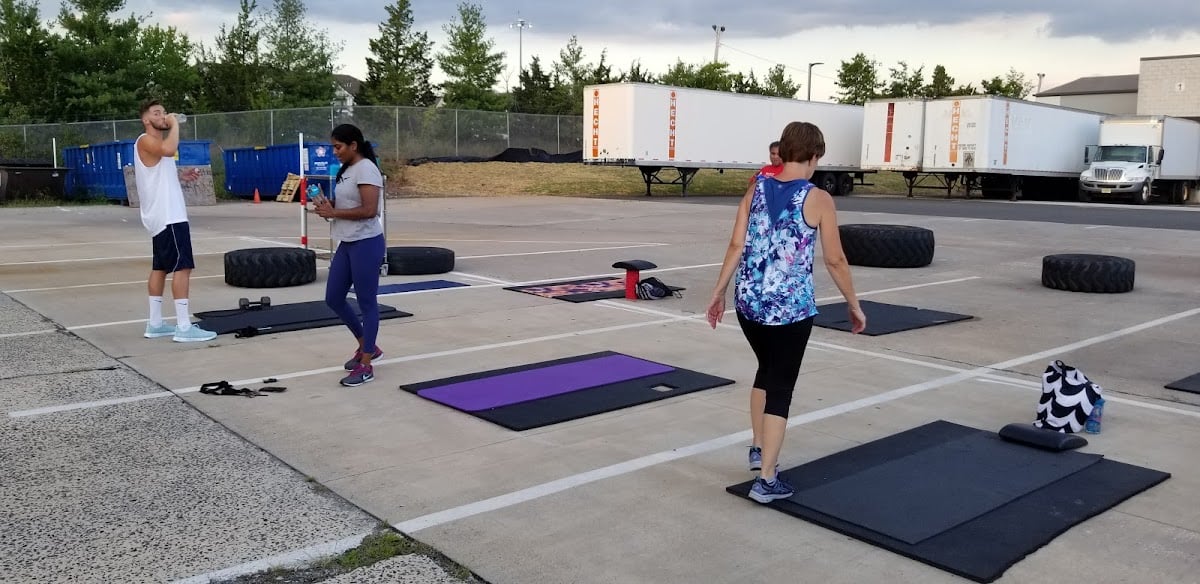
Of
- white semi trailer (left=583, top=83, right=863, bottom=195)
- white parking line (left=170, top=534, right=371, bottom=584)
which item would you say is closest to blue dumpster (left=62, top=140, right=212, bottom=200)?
white semi trailer (left=583, top=83, right=863, bottom=195)

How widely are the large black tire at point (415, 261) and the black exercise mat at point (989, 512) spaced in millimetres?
7844

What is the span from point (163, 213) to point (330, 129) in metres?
30.4

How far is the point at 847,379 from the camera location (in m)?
6.76

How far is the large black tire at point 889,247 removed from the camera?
13242 millimetres

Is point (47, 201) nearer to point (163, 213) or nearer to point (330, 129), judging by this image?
point (330, 129)

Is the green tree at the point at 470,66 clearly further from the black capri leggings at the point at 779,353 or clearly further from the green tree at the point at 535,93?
the black capri leggings at the point at 779,353

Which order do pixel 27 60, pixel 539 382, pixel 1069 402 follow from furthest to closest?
1. pixel 27 60
2. pixel 539 382
3. pixel 1069 402

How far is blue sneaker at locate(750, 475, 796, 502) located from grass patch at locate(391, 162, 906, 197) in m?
29.8

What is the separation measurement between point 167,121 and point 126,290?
4009 mm

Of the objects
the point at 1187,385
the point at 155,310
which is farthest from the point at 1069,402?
the point at 155,310

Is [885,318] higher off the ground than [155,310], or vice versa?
[155,310]

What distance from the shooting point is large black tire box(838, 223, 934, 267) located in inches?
521

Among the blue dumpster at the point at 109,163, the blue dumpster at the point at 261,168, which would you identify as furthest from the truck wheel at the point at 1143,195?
the blue dumpster at the point at 109,163

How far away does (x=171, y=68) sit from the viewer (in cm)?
5631
